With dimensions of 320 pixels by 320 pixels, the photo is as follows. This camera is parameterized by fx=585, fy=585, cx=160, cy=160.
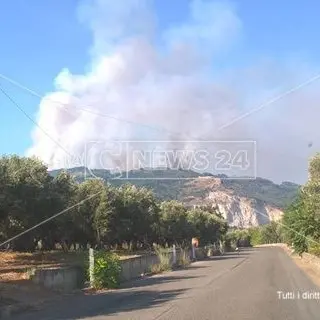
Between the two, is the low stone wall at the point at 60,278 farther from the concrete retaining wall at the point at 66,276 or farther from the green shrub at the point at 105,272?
the green shrub at the point at 105,272

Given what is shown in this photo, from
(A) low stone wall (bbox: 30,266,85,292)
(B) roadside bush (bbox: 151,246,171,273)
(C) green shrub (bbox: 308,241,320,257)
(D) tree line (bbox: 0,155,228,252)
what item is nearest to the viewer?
(A) low stone wall (bbox: 30,266,85,292)

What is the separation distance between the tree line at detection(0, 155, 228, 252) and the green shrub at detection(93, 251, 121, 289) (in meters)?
2.95

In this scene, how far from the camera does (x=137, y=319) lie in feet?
46.4

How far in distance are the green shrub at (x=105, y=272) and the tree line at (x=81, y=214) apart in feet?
9.67

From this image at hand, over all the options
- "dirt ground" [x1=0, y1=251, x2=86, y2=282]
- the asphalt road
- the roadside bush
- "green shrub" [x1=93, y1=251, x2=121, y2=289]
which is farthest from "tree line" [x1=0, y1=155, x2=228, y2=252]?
the roadside bush

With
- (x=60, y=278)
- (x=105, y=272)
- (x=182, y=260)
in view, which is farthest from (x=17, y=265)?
(x=182, y=260)

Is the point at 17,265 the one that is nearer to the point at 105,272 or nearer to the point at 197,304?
the point at 105,272

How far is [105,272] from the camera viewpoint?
2541 cm

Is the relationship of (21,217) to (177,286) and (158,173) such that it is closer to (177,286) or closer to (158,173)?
(158,173)

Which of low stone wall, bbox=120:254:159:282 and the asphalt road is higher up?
low stone wall, bbox=120:254:159:282

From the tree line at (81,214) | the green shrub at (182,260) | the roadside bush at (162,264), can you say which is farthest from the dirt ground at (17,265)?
the green shrub at (182,260)

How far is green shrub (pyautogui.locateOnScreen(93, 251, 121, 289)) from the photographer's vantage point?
25.0 metres

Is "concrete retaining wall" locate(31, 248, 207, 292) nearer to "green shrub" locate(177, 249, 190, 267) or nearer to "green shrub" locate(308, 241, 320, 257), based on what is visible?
"green shrub" locate(308, 241, 320, 257)

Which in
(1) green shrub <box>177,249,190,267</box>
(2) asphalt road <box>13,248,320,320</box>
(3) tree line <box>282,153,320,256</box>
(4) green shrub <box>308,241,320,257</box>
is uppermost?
(3) tree line <box>282,153,320,256</box>
